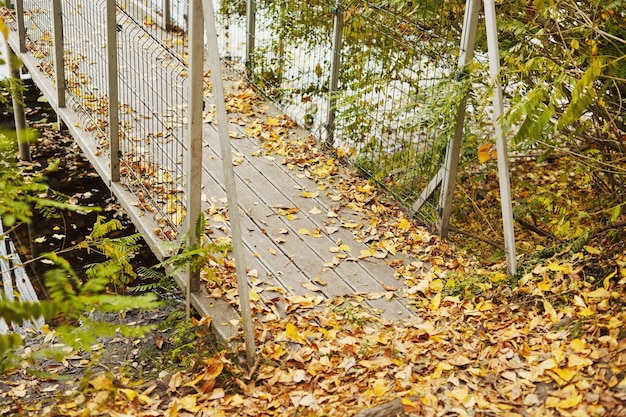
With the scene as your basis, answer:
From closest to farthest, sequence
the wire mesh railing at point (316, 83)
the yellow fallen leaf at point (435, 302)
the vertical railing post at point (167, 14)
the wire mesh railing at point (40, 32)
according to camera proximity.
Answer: the yellow fallen leaf at point (435, 302) → the wire mesh railing at point (316, 83) → the wire mesh railing at point (40, 32) → the vertical railing post at point (167, 14)

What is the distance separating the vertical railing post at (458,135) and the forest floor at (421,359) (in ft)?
1.07

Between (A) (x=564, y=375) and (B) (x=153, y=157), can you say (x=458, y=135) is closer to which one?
(A) (x=564, y=375)

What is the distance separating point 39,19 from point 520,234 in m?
5.74

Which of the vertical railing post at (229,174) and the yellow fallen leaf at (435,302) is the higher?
the vertical railing post at (229,174)

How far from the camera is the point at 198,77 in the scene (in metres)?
4.00

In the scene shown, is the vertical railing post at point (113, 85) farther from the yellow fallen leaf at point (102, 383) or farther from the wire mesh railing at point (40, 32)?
the wire mesh railing at point (40, 32)

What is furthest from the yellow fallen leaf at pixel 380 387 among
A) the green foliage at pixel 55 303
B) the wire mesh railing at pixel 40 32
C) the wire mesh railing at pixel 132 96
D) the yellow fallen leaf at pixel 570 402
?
the wire mesh railing at pixel 40 32

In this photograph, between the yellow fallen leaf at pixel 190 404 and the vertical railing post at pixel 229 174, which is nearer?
the vertical railing post at pixel 229 174

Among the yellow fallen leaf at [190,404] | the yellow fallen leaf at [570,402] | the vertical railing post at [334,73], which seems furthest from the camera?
the vertical railing post at [334,73]

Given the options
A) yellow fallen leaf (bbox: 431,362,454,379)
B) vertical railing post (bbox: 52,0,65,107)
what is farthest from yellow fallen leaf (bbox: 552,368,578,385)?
vertical railing post (bbox: 52,0,65,107)

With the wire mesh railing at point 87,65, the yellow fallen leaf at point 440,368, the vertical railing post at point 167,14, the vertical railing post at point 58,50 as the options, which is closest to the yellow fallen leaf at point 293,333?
the yellow fallen leaf at point 440,368

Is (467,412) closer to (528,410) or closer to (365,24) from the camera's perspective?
(528,410)

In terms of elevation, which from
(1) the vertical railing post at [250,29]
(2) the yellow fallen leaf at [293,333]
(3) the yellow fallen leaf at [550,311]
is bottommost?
(2) the yellow fallen leaf at [293,333]

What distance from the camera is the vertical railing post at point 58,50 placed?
21.6 ft
